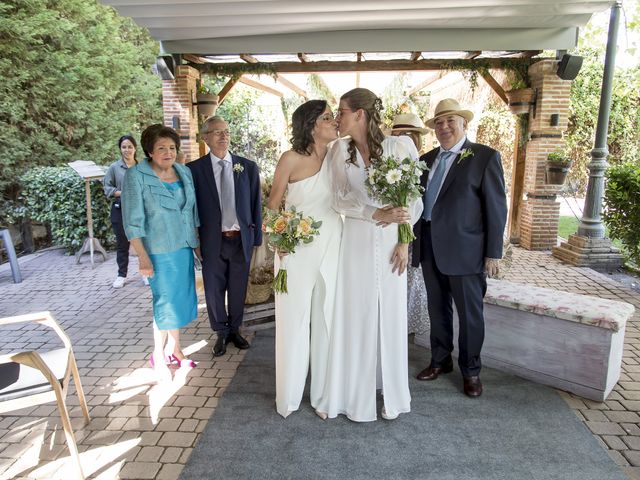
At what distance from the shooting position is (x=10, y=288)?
703 cm

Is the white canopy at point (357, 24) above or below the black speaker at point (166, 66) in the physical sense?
above

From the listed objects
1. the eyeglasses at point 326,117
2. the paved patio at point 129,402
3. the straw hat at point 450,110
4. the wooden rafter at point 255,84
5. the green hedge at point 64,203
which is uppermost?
the wooden rafter at point 255,84

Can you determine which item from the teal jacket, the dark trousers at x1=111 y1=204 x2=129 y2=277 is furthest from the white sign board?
the teal jacket

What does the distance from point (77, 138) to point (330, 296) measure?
1039 cm

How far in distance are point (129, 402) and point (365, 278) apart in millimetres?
2101

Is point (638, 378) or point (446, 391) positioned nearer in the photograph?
point (446, 391)

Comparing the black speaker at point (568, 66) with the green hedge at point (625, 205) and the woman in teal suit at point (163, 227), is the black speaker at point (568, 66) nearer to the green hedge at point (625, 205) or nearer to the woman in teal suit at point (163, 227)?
the green hedge at point (625, 205)

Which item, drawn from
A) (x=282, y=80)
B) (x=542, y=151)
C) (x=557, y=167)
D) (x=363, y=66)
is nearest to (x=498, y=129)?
(x=542, y=151)

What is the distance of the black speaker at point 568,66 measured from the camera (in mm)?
7801

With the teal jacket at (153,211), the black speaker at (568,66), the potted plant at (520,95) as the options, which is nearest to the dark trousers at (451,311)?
the teal jacket at (153,211)

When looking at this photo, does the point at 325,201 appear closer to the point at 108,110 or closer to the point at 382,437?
the point at 382,437

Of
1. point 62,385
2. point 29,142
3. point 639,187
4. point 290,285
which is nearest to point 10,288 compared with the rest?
point 29,142

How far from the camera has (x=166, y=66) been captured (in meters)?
7.94

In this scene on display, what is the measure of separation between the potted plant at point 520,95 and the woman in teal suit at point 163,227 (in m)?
6.97
